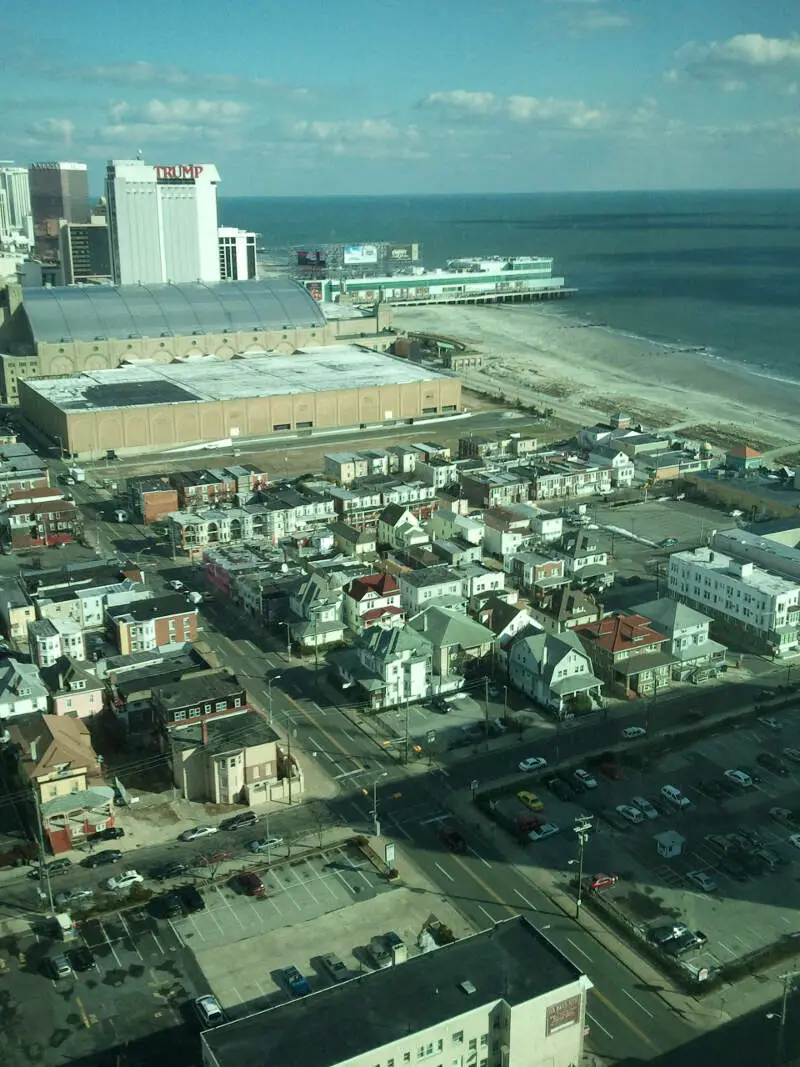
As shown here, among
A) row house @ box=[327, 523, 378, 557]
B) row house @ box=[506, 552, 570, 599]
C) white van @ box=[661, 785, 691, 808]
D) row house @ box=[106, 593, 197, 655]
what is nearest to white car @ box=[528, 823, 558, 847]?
white van @ box=[661, 785, 691, 808]

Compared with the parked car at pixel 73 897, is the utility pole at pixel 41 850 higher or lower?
higher

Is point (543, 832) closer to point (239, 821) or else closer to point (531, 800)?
point (531, 800)

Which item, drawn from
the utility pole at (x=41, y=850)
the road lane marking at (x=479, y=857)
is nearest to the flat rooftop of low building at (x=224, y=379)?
the utility pole at (x=41, y=850)

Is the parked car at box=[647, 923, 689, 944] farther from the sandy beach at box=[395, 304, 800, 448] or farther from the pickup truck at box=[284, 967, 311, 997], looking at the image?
the sandy beach at box=[395, 304, 800, 448]

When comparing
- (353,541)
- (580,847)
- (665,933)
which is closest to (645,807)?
(580,847)

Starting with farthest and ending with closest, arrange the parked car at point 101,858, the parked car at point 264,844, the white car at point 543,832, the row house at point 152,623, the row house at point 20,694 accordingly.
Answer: the row house at point 152,623 → the row house at point 20,694 → the white car at point 543,832 → the parked car at point 264,844 → the parked car at point 101,858

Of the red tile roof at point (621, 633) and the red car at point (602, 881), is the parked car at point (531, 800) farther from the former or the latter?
the red tile roof at point (621, 633)
